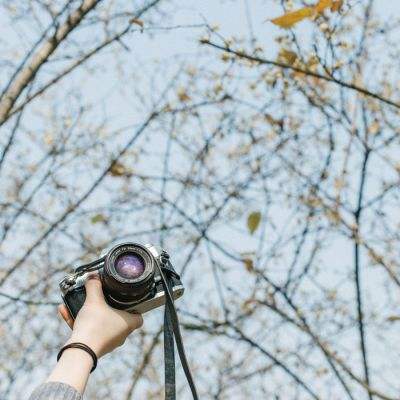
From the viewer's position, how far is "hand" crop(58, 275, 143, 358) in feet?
4.08

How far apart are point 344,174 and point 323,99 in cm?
39

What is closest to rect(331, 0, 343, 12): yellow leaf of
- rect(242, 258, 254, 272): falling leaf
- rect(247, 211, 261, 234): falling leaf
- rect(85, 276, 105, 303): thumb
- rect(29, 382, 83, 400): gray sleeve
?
rect(247, 211, 261, 234): falling leaf

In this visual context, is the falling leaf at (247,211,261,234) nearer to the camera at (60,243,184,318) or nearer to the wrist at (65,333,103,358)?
the camera at (60,243,184,318)

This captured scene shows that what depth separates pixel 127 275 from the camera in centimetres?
148

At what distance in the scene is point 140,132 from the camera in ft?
13.4

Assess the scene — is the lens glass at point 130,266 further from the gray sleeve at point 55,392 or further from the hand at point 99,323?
the gray sleeve at point 55,392

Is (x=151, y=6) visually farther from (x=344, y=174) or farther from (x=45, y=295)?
(x=45, y=295)

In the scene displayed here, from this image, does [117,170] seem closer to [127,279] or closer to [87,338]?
[127,279]

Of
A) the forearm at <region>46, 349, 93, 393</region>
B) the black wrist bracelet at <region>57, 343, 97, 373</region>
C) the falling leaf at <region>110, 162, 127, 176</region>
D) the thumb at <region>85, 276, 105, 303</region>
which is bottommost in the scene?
the forearm at <region>46, 349, 93, 393</region>

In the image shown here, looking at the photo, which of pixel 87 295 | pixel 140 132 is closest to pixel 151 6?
pixel 140 132

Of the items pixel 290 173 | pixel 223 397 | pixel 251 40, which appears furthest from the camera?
pixel 223 397

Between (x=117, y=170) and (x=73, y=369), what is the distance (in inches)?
115

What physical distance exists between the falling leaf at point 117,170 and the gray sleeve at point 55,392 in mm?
2932

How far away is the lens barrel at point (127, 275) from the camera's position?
1.39m
